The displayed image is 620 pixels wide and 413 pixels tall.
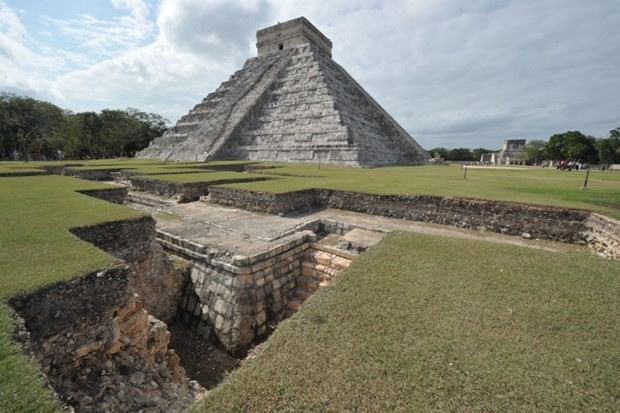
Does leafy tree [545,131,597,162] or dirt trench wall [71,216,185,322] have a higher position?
leafy tree [545,131,597,162]

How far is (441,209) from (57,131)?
4514 centimetres

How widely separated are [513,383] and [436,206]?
22.7 feet

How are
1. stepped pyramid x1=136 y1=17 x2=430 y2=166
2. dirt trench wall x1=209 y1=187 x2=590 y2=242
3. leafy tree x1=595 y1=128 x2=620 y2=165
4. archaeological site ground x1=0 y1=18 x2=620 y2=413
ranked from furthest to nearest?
leafy tree x1=595 y1=128 x2=620 y2=165
stepped pyramid x1=136 y1=17 x2=430 y2=166
dirt trench wall x1=209 y1=187 x2=590 y2=242
archaeological site ground x1=0 y1=18 x2=620 y2=413

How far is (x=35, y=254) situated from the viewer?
3.51 metres

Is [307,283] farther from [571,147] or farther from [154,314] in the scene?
[571,147]

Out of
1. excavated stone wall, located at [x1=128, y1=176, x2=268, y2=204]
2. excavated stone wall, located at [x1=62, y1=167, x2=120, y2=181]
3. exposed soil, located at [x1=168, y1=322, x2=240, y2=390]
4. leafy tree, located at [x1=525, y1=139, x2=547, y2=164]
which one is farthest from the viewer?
leafy tree, located at [x1=525, y1=139, x2=547, y2=164]

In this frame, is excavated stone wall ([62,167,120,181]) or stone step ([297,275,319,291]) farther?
excavated stone wall ([62,167,120,181])

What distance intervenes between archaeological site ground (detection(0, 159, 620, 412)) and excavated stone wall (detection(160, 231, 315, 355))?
0.03 m

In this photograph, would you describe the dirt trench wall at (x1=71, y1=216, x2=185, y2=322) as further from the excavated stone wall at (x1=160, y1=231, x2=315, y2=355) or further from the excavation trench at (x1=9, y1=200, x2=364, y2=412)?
the excavated stone wall at (x1=160, y1=231, x2=315, y2=355)

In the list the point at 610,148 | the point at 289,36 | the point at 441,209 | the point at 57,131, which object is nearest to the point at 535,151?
the point at 610,148

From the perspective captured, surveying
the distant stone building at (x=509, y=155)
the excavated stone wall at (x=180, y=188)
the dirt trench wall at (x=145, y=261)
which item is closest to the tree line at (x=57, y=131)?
the excavated stone wall at (x=180, y=188)

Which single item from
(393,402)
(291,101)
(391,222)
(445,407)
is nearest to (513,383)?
(445,407)

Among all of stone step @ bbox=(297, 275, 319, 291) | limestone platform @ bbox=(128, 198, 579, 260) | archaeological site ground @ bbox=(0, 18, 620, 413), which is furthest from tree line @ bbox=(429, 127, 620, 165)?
stone step @ bbox=(297, 275, 319, 291)

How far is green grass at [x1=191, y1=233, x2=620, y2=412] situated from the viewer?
6.63ft
